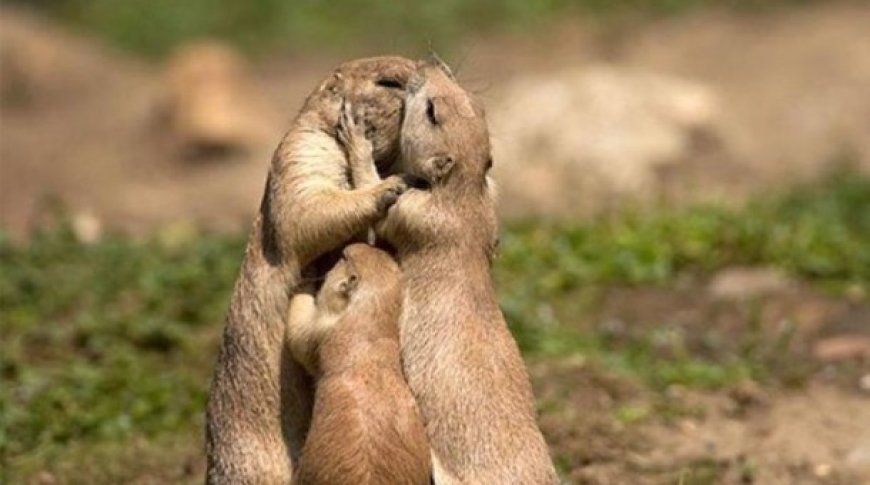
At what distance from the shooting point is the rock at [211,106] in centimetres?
1398

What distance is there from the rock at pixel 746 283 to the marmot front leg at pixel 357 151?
14.2ft

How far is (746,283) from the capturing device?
31.3ft

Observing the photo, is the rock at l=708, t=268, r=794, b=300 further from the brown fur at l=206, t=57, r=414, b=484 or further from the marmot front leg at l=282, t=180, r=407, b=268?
the marmot front leg at l=282, t=180, r=407, b=268

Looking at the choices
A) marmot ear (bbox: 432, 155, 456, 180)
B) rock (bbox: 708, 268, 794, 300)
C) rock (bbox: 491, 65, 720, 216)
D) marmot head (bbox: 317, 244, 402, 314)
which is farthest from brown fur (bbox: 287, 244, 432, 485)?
rock (bbox: 491, 65, 720, 216)

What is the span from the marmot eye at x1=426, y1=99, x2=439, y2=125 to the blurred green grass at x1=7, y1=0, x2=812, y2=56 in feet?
33.1

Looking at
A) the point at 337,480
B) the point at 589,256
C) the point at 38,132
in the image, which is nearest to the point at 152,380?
the point at 589,256

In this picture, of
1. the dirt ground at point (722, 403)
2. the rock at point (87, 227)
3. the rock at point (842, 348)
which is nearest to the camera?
the dirt ground at point (722, 403)

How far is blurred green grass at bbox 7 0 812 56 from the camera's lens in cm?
1620

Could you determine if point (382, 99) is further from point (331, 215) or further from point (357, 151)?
point (331, 215)

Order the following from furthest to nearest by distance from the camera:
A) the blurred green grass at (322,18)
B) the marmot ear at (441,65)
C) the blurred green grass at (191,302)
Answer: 1. the blurred green grass at (322,18)
2. the blurred green grass at (191,302)
3. the marmot ear at (441,65)

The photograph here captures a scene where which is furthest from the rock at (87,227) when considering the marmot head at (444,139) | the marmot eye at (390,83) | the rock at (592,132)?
the marmot head at (444,139)

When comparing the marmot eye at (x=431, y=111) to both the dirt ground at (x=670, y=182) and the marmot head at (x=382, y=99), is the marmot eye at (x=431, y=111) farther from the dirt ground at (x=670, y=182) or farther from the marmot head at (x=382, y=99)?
the dirt ground at (x=670, y=182)

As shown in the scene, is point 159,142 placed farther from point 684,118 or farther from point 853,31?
point 853,31

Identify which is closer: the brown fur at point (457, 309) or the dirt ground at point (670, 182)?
the brown fur at point (457, 309)
